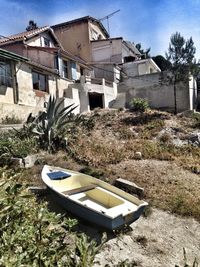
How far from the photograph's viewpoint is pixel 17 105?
65.2 ft

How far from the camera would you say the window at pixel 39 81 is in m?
23.8

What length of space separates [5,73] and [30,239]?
60.2ft

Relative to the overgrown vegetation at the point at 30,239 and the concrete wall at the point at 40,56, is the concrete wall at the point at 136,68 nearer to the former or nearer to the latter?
the concrete wall at the point at 40,56

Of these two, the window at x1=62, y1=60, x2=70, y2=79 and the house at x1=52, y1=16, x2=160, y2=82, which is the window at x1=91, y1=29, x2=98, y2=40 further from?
the window at x1=62, y1=60, x2=70, y2=79

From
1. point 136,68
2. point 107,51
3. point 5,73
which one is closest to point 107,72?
point 136,68

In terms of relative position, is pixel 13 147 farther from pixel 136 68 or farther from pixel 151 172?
pixel 136 68

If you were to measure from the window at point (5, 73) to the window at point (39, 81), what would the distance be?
2.80 m

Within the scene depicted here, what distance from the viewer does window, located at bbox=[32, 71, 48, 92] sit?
23764 mm

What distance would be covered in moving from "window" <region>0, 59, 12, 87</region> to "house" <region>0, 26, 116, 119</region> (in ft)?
0.90

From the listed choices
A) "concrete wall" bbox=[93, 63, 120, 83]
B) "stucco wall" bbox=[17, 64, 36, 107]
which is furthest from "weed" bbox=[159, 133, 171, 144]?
"concrete wall" bbox=[93, 63, 120, 83]

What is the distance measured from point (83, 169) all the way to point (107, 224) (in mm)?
4382

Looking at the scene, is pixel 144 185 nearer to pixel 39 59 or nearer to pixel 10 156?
pixel 10 156

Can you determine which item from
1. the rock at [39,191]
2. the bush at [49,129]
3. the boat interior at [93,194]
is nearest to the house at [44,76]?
the bush at [49,129]

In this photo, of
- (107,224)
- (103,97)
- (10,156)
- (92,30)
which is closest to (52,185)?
(107,224)
